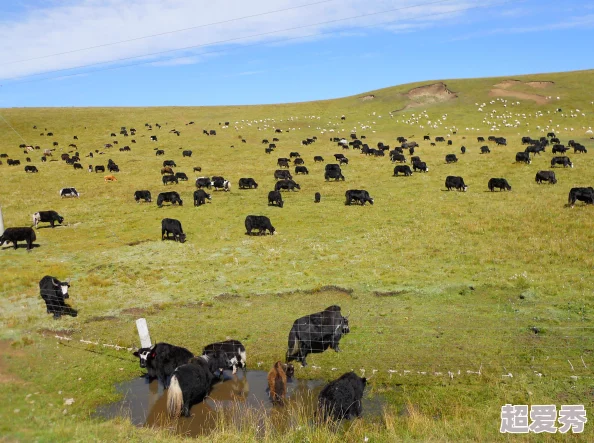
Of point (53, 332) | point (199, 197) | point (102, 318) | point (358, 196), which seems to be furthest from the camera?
point (199, 197)

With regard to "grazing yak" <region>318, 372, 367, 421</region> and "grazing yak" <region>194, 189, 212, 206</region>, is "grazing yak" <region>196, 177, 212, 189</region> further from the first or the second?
"grazing yak" <region>318, 372, 367, 421</region>

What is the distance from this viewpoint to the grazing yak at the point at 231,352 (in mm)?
11352

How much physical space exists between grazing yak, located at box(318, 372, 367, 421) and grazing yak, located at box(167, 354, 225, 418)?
2670 mm

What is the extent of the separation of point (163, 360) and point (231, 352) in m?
1.63

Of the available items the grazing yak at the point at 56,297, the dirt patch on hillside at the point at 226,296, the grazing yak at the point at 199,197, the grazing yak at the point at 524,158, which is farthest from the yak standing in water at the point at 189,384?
the grazing yak at the point at 524,158

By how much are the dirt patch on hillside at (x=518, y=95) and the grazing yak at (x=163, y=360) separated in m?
91.6

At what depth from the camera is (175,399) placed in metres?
9.51

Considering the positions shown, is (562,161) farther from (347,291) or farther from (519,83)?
(519,83)

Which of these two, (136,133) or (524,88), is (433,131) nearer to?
(524,88)

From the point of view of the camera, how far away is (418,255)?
2019 centimetres

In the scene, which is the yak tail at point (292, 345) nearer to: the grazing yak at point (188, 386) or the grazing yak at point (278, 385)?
the grazing yak at point (278, 385)

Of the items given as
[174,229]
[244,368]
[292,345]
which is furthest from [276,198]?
[244,368]

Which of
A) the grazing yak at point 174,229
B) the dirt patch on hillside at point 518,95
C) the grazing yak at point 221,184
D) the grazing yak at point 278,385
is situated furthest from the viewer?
the dirt patch on hillside at point 518,95

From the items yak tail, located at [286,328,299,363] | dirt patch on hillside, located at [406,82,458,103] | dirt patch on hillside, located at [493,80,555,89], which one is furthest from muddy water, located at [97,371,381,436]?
dirt patch on hillside, located at [493,80,555,89]
